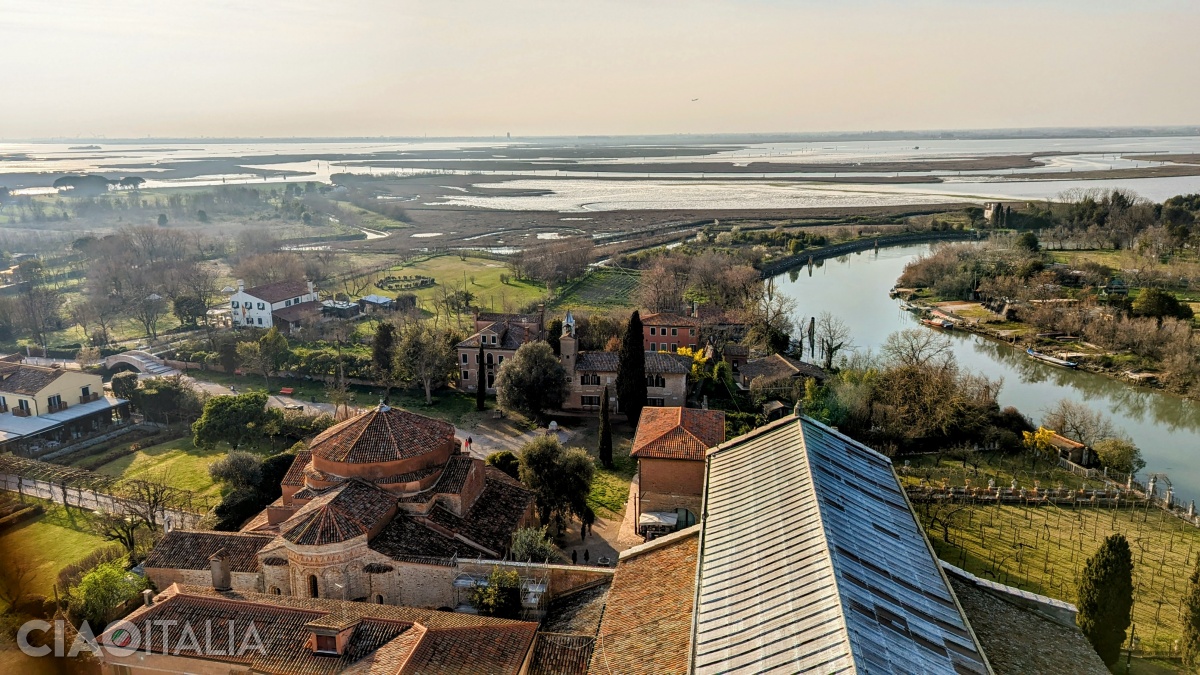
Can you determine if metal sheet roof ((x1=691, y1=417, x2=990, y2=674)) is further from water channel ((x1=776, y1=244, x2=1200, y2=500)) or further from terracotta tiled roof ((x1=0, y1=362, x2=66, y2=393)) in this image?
terracotta tiled roof ((x1=0, y1=362, x2=66, y2=393))

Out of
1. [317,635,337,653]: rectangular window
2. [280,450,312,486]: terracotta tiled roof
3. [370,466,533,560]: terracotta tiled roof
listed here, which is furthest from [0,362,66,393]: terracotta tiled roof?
[317,635,337,653]: rectangular window

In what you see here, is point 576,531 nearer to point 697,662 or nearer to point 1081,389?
point 697,662

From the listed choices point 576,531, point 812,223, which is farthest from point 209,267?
Result: point 812,223

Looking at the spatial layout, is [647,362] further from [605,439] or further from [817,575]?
[817,575]

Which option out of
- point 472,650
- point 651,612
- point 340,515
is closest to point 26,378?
point 340,515

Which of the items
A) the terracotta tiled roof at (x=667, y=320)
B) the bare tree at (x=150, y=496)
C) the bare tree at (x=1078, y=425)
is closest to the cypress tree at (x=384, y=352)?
the bare tree at (x=150, y=496)

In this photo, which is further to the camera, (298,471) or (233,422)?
(233,422)

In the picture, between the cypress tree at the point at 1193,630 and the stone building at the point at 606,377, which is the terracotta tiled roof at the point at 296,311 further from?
the cypress tree at the point at 1193,630
